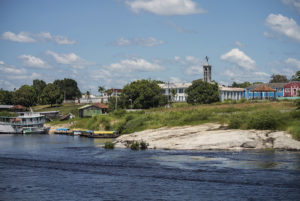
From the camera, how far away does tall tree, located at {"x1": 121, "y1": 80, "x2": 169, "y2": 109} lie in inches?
5271

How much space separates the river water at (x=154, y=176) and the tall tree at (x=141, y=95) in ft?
237

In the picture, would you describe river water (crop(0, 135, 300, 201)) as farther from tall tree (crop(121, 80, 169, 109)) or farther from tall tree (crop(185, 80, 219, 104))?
tall tree (crop(185, 80, 219, 104))

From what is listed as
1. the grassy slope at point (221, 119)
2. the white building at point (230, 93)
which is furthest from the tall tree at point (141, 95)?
the white building at point (230, 93)

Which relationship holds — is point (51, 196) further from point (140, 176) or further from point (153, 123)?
point (153, 123)

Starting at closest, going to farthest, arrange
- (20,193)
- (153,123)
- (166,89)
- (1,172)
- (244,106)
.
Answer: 1. (20,193)
2. (1,172)
3. (153,123)
4. (244,106)
5. (166,89)

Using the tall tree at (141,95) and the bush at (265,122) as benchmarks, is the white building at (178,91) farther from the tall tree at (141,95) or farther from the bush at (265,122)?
the bush at (265,122)

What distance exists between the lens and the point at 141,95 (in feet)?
438

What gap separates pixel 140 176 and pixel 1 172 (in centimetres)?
1602

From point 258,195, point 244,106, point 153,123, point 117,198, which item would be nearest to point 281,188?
point 258,195

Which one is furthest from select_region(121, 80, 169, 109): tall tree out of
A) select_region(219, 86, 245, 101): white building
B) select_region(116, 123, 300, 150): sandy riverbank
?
select_region(116, 123, 300, 150): sandy riverbank

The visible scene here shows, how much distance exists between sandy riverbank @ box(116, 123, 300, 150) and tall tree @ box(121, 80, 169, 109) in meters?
61.0

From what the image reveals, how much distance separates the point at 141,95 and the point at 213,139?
70.2m

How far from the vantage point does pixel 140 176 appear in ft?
146

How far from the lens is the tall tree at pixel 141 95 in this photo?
134 meters
